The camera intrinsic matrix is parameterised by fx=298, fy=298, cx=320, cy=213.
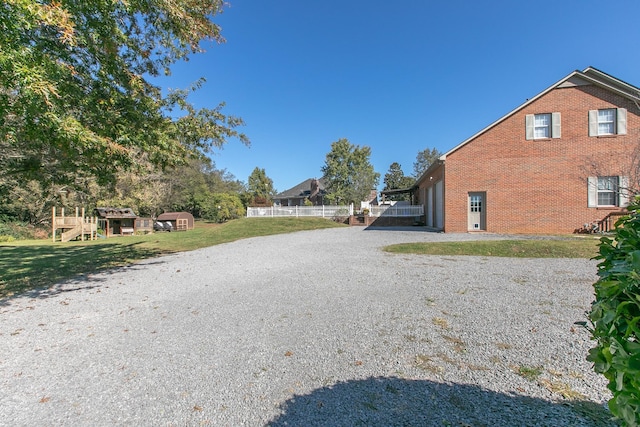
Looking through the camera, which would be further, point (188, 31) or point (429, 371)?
point (188, 31)

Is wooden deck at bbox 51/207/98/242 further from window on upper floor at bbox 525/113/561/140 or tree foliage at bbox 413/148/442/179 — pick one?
tree foliage at bbox 413/148/442/179

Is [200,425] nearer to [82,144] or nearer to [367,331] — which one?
[367,331]

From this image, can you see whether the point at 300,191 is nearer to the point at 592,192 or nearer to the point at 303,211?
the point at 303,211

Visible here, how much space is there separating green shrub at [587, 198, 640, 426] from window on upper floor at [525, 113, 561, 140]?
15.8 meters

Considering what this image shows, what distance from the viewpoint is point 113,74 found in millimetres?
6594

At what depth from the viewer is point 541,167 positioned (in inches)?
555

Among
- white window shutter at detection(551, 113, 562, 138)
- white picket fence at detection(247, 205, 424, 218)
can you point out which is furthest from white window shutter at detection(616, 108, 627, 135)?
Result: white picket fence at detection(247, 205, 424, 218)

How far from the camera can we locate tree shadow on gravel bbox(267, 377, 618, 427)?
2082 millimetres

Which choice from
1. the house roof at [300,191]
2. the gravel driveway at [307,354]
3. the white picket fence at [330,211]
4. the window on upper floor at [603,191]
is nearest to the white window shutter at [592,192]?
the window on upper floor at [603,191]

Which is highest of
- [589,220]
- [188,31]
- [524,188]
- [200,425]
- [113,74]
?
[188,31]

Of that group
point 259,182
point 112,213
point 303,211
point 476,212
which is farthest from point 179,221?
point 476,212

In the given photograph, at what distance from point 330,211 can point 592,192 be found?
1910cm

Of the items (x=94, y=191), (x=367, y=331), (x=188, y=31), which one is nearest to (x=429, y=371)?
(x=367, y=331)

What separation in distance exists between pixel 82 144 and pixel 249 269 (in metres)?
4.32
